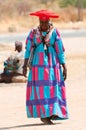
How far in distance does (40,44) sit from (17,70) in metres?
7.60

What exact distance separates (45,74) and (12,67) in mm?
7678

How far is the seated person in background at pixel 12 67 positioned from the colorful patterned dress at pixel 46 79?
22.4 feet

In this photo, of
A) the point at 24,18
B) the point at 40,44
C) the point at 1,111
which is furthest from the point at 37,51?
the point at 24,18

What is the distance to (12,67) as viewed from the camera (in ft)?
60.5

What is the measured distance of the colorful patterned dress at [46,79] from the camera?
10.8 meters

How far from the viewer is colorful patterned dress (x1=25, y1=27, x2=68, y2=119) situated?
10.8 m

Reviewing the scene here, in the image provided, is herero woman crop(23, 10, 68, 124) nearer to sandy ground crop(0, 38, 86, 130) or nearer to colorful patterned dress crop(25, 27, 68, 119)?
colorful patterned dress crop(25, 27, 68, 119)

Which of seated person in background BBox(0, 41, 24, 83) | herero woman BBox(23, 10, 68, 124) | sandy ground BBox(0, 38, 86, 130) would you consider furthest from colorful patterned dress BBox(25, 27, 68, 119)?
seated person in background BBox(0, 41, 24, 83)

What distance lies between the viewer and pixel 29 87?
1090 centimetres

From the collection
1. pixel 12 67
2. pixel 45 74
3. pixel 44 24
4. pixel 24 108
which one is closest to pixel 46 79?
pixel 45 74

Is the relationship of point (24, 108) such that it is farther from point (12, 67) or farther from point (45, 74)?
point (12, 67)

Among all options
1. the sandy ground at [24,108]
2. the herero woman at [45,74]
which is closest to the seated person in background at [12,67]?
→ the sandy ground at [24,108]

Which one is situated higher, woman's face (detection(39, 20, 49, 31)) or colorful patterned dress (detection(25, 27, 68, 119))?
woman's face (detection(39, 20, 49, 31))

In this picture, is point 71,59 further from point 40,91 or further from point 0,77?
point 40,91
